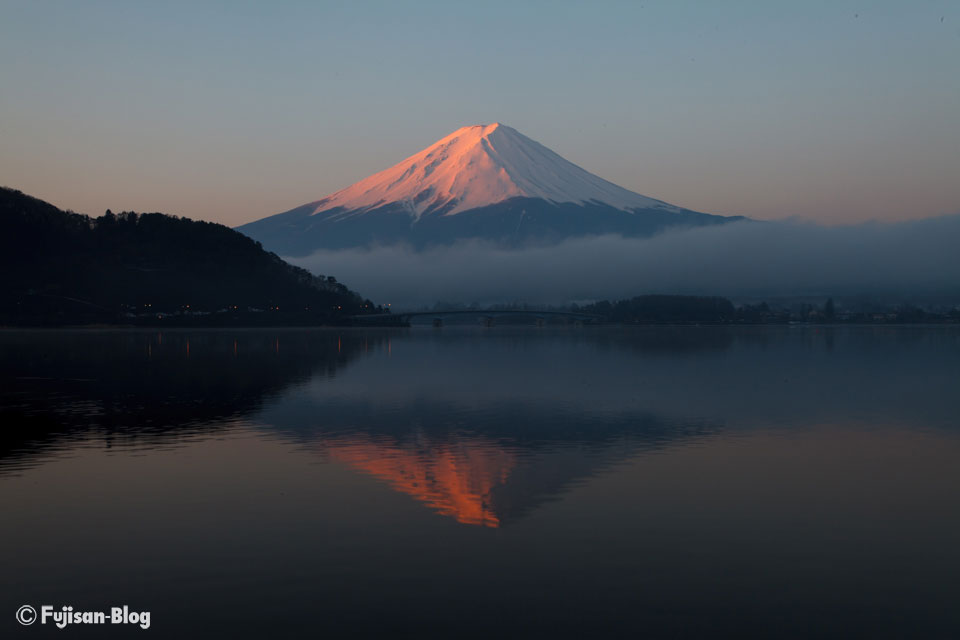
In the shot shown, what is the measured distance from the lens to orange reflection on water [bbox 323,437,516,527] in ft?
63.3

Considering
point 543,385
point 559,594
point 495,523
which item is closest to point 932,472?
point 495,523

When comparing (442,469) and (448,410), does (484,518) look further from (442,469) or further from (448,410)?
(448,410)

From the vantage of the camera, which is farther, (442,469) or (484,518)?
(442,469)

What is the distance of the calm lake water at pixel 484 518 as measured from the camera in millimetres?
12641

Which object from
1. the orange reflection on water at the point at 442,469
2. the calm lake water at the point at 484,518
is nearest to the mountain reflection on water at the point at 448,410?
the orange reflection on water at the point at 442,469

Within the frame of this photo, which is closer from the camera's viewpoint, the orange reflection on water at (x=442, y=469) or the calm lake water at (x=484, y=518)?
the calm lake water at (x=484, y=518)

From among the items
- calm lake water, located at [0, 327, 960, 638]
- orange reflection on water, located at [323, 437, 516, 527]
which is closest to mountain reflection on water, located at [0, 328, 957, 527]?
orange reflection on water, located at [323, 437, 516, 527]

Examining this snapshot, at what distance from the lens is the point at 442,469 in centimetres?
2391

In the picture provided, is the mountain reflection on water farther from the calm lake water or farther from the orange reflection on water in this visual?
the calm lake water

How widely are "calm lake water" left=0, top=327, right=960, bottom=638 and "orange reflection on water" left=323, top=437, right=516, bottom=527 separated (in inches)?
4.9

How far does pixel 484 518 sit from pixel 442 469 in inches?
235

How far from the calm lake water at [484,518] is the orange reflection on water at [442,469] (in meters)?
0.13

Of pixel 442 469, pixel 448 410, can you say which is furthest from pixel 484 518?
pixel 448 410

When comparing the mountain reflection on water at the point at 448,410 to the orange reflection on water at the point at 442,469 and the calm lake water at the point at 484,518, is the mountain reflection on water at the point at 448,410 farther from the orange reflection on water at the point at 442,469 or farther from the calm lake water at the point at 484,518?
the calm lake water at the point at 484,518
